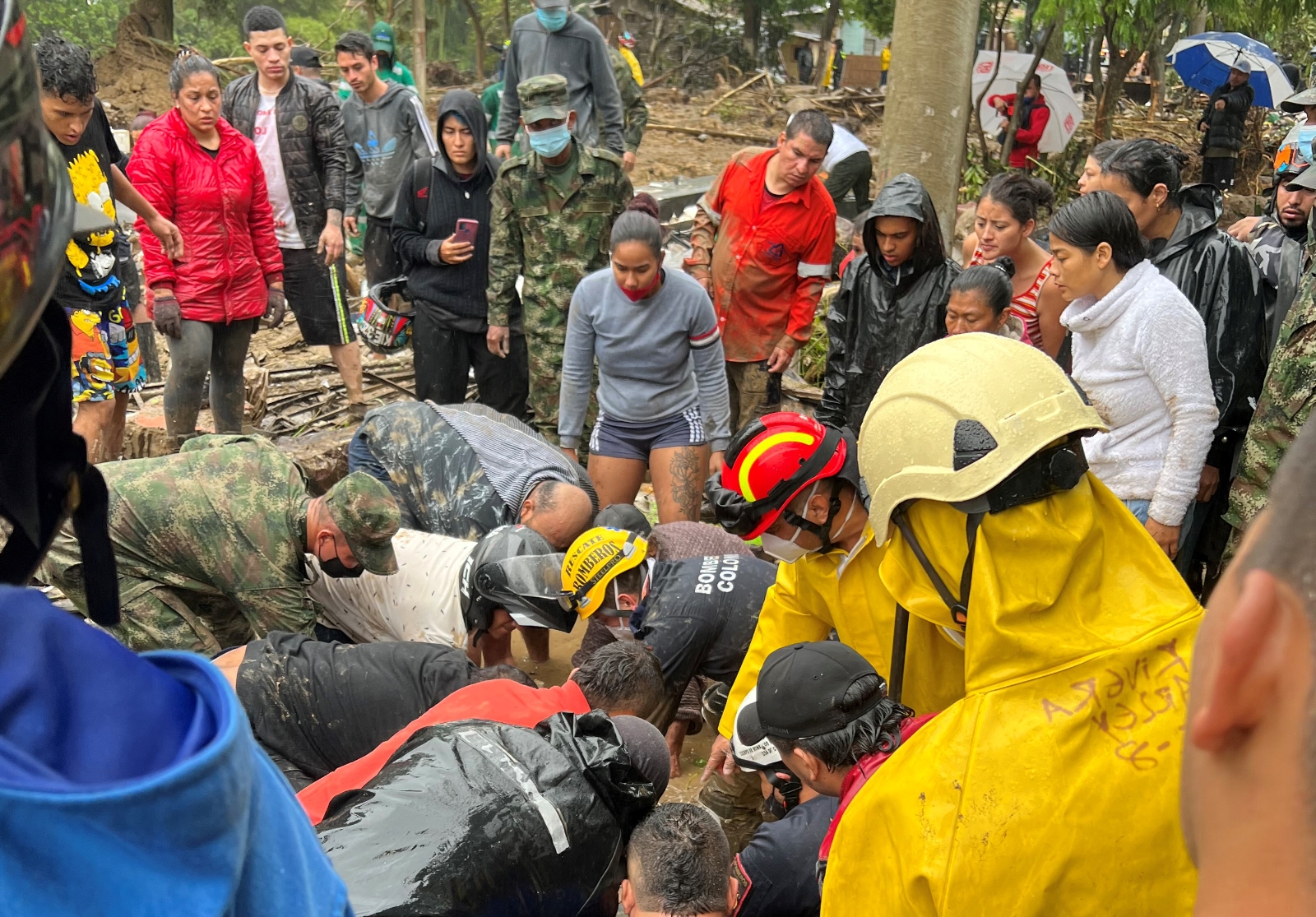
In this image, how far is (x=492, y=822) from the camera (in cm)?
231

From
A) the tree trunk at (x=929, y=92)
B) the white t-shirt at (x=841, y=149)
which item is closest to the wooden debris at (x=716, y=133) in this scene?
the white t-shirt at (x=841, y=149)

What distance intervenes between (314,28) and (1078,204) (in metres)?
23.9

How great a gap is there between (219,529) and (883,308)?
9.17 ft

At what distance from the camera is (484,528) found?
482cm

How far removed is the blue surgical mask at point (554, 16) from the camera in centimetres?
704

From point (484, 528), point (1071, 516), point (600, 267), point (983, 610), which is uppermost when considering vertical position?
point (1071, 516)

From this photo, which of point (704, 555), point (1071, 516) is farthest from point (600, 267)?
point (1071, 516)

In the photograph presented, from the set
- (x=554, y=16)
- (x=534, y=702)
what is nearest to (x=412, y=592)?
(x=534, y=702)

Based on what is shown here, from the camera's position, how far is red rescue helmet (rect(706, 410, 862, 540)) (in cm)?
293

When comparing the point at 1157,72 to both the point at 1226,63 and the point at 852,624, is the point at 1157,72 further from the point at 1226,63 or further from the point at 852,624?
the point at 852,624

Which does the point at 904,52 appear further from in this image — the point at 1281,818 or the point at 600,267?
the point at 1281,818

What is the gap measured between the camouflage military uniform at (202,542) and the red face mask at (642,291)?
5.49 ft

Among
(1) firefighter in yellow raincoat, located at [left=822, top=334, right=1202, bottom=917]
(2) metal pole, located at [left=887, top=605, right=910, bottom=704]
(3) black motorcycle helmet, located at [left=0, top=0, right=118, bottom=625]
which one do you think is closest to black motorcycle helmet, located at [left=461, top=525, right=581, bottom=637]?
(2) metal pole, located at [left=887, top=605, right=910, bottom=704]

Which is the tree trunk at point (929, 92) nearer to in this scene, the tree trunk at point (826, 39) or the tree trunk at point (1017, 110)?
the tree trunk at point (1017, 110)
